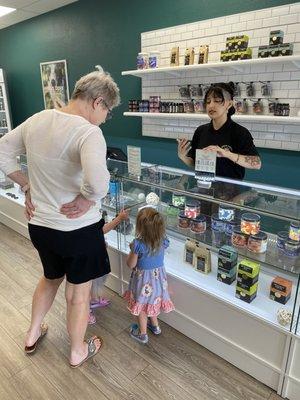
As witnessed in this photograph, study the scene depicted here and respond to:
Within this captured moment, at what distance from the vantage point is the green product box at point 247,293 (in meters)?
1.71

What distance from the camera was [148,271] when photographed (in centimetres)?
186

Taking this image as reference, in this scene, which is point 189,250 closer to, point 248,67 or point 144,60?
point 248,67

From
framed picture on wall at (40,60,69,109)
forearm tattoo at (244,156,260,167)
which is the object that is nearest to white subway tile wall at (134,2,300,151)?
forearm tattoo at (244,156,260,167)

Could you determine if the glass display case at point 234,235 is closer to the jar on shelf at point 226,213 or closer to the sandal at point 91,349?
the jar on shelf at point 226,213

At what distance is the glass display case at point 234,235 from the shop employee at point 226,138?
0.15 meters

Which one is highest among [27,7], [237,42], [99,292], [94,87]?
[27,7]

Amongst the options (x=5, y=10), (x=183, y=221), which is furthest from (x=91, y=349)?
(x=5, y=10)

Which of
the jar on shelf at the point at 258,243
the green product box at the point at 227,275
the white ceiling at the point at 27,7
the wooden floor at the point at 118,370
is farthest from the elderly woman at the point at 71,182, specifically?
the white ceiling at the point at 27,7

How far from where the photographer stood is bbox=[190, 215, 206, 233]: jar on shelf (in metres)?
1.93

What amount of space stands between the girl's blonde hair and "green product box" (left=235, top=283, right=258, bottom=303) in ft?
1.74

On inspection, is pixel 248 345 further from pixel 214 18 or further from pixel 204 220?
pixel 214 18

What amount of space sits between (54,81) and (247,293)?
15.0 feet

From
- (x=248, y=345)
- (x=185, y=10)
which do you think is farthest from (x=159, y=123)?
(x=248, y=345)

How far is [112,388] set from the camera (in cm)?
172
